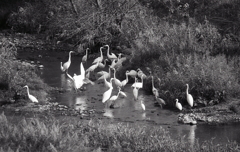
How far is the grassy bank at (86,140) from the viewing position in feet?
28.8

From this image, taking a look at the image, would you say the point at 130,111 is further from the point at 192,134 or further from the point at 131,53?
the point at 131,53

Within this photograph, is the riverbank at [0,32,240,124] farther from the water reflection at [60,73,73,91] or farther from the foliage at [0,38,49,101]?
the water reflection at [60,73,73,91]

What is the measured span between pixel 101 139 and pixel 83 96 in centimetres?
598

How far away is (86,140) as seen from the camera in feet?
29.7

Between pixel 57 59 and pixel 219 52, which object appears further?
pixel 57 59

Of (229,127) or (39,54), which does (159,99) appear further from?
(39,54)

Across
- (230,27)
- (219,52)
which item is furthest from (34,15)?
(219,52)

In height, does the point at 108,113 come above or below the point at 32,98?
below

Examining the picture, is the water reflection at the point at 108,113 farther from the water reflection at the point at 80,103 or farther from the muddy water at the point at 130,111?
the water reflection at the point at 80,103

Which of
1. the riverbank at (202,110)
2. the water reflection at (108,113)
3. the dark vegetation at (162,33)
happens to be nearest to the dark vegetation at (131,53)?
the dark vegetation at (162,33)

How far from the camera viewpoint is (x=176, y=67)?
16.2 metres

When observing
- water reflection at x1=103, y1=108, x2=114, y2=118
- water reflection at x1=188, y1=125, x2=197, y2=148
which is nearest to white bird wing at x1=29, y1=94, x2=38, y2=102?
water reflection at x1=103, y1=108, x2=114, y2=118

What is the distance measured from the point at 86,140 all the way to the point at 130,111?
15.9 ft

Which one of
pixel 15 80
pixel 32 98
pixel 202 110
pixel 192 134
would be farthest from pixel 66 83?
pixel 192 134
